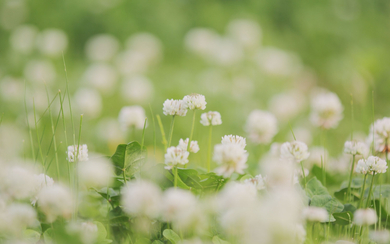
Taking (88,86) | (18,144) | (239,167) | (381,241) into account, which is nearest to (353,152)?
(381,241)

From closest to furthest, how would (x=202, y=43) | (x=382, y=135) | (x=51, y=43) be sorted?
(x=382, y=135) → (x=51, y=43) → (x=202, y=43)

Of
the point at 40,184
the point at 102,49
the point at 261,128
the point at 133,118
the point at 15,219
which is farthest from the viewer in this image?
the point at 102,49

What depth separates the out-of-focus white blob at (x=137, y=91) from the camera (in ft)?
8.56

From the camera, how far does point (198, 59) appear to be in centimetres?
354

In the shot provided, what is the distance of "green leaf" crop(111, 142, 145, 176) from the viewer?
729 millimetres

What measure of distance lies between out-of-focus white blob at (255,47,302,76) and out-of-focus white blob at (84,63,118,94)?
4.62 feet

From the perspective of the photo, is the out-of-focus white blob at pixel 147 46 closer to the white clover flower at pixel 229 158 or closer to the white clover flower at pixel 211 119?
the white clover flower at pixel 211 119

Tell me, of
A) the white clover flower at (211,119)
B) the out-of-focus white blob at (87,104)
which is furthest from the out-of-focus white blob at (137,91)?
the white clover flower at (211,119)

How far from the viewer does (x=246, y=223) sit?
15.9 inches

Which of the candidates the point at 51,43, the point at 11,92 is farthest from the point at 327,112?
the point at 51,43

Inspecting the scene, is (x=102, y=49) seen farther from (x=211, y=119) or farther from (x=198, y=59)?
(x=211, y=119)

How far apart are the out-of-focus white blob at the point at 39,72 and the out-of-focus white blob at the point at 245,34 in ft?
5.99

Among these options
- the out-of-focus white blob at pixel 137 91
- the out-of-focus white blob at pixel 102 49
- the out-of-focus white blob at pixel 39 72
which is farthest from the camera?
the out-of-focus white blob at pixel 102 49

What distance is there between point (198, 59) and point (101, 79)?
3.62ft
